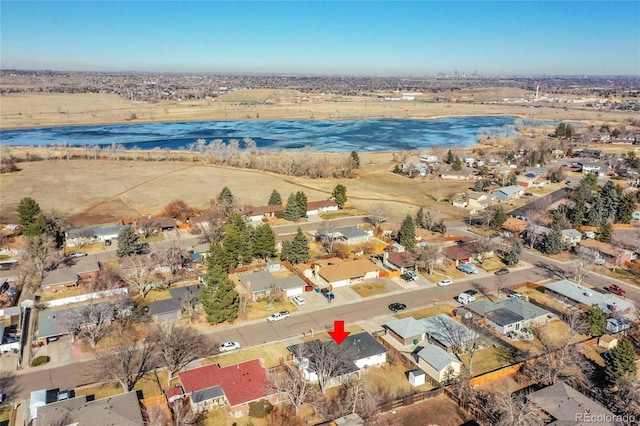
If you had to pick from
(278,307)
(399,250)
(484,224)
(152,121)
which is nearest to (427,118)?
(152,121)

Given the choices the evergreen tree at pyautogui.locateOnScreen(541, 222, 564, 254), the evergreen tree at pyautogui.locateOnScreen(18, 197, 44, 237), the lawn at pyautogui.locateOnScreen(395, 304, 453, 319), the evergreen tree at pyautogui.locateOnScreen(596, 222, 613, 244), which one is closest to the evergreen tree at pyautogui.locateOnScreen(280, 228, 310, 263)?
the lawn at pyautogui.locateOnScreen(395, 304, 453, 319)

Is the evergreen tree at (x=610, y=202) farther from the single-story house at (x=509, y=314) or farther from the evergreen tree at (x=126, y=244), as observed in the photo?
the evergreen tree at (x=126, y=244)

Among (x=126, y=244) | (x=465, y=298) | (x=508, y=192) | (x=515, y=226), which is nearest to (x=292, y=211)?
(x=126, y=244)

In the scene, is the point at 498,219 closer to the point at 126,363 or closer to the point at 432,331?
the point at 432,331

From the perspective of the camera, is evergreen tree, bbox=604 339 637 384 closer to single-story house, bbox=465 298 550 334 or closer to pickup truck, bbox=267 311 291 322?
single-story house, bbox=465 298 550 334

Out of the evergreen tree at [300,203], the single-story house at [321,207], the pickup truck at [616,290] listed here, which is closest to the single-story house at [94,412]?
the evergreen tree at [300,203]
